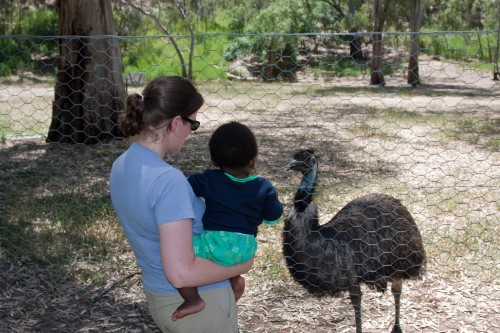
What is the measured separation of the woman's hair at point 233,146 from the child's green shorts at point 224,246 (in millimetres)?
268

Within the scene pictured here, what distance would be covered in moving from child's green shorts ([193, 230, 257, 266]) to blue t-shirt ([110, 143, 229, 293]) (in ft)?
0.24

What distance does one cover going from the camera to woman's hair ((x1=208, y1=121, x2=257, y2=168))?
2371 millimetres

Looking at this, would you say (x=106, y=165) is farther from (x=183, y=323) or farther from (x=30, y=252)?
(x=183, y=323)

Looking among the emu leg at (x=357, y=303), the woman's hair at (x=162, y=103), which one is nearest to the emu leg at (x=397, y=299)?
the emu leg at (x=357, y=303)

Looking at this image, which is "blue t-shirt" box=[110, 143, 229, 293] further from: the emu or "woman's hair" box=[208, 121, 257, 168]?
the emu

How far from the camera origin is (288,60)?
23047 mm

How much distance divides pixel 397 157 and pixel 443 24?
22306mm

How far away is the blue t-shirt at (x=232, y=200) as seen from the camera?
2404mm

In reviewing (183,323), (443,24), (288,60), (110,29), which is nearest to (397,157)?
(110,29)

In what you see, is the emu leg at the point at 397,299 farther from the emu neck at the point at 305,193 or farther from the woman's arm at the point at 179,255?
the woman's arm at the point at 179,255

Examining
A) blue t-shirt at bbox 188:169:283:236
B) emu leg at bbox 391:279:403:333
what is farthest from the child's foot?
emu leg at bbox 391:279:403:333

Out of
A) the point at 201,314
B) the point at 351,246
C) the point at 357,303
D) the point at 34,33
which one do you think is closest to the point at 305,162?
the point at 351,246

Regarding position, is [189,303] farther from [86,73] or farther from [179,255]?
[86,73]

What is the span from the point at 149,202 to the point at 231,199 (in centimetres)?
40
